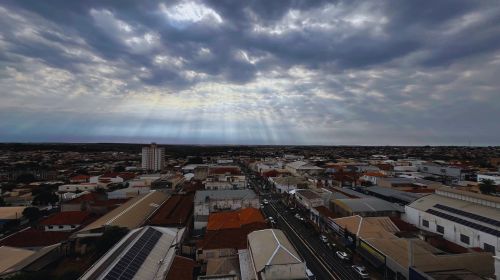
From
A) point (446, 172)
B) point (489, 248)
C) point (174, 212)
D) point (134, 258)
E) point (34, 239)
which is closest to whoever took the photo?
point (134, 258)

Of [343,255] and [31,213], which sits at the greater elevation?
[31,213]

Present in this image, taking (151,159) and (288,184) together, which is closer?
(288,184)

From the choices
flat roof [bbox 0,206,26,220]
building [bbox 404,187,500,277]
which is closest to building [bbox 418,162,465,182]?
building [bbox 404,187,500,277]

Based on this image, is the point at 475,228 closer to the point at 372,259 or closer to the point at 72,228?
the point at 372,259

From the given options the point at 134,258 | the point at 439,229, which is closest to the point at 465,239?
the point at 439,229

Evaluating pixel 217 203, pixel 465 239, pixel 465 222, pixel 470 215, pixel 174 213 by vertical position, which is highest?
pixel 470 215

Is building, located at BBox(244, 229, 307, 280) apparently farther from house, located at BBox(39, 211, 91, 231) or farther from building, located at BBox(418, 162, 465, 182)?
building, located at BBox(418, 162, 465, 182)

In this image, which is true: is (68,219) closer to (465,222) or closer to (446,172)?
(465,222)

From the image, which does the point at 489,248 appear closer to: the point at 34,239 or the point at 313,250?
the point at 313,250

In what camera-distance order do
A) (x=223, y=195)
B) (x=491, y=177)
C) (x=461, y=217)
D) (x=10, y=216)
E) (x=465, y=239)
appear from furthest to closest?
(x=491, y=177), (x=223, y=195), (x=10, y=216), (x=461, y=217), (x=465, y=239)
